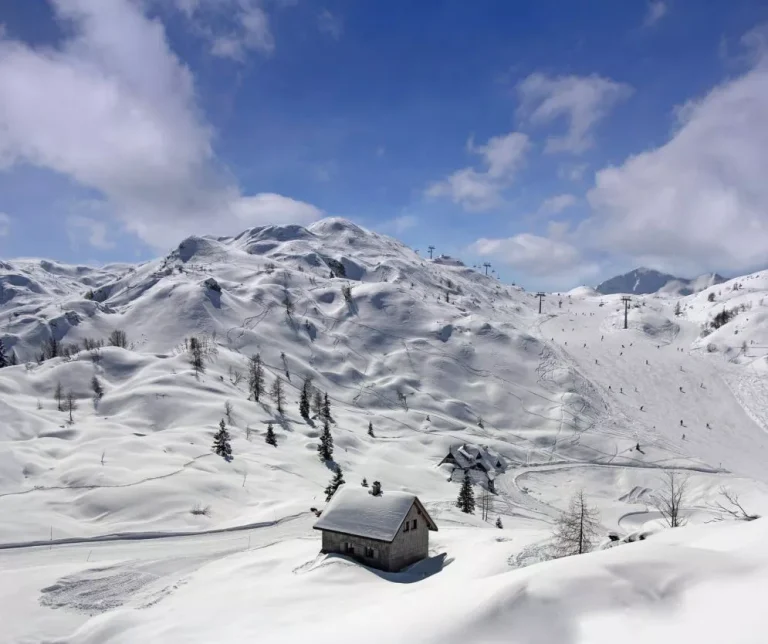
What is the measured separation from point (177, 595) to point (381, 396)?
105768mm

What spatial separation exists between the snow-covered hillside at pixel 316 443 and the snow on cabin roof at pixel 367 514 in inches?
99.9

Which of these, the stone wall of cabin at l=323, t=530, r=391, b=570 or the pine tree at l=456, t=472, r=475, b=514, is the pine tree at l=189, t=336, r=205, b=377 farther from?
the stone wall of cabin at l=323, t=530, r=391, b=570

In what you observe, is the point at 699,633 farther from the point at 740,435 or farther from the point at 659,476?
the point at 740,435

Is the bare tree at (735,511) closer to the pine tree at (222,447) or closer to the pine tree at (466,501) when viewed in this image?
the pine tree at (466,501)

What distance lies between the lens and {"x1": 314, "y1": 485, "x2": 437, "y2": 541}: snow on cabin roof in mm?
36906

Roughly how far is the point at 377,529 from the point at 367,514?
1.73 meters

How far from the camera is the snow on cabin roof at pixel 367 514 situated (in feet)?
121

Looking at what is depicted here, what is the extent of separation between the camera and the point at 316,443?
295ft

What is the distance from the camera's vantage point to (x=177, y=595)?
32.6 m

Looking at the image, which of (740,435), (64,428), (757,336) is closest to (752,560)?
(64,428)

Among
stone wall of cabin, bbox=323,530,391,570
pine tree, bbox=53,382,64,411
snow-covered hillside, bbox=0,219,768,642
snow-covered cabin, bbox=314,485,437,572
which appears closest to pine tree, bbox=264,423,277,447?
snow-covered hillside, bbox=0,219,768,642

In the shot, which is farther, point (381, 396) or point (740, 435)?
point (381, 396)

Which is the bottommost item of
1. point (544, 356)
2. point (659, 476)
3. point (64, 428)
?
point (659, 476)

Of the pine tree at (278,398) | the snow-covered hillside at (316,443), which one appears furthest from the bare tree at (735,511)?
the pine tree at (278,398)
